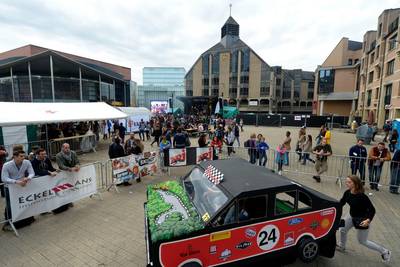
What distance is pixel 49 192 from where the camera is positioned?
5.34 m

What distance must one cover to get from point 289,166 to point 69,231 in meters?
9.09

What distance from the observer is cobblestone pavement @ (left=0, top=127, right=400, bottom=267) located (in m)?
3.95

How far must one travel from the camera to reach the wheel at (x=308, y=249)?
3700 mm

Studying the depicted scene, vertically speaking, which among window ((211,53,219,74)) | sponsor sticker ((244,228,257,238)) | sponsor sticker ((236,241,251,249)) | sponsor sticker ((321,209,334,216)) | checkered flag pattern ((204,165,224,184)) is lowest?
sponsor sticker ((236,241,251,249))

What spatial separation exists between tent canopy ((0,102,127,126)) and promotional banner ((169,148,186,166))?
664 cm

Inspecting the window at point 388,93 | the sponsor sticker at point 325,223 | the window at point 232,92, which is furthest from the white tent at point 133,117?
the window at point 232,92

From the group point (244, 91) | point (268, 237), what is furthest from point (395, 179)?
point (244, 91)

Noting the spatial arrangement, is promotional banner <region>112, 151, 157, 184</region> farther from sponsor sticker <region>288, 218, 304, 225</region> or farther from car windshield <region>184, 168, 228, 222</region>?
sponsor sticker <region>288, 218, 304, 225</region>

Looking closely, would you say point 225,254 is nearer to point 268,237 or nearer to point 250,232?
point 250,232

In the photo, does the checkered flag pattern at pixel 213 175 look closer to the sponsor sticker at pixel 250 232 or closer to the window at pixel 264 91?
the sponsor sticker at pixel 250 232

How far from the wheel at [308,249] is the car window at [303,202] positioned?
56 cm

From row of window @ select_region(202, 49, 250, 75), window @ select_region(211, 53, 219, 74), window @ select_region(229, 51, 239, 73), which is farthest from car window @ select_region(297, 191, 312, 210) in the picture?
window @ select_region(211, 53, 219, 74)

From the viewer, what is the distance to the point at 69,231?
193 inches

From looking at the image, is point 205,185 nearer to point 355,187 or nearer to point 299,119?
point 355,187
